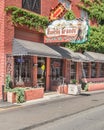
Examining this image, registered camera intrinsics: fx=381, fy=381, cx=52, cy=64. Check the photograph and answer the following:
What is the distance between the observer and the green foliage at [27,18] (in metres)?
21.6

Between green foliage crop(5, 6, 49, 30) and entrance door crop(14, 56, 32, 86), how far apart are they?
6.78 feet

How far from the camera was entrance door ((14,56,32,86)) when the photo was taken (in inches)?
885

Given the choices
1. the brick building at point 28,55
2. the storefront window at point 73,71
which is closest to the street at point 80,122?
the brick building at point 28,55

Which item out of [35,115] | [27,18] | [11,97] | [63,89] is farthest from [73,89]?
[35,115]

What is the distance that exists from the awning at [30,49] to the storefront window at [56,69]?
3388 millimetres

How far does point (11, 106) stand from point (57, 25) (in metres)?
7.10

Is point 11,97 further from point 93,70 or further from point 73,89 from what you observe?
point 93,70

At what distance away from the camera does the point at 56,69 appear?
27625mm

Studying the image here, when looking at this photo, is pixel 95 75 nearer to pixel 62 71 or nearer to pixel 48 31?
pixel 62 71

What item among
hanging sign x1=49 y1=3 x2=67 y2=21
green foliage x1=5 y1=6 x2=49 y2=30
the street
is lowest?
the street

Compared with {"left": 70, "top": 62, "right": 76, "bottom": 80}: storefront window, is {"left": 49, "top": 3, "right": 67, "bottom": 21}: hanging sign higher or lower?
higher

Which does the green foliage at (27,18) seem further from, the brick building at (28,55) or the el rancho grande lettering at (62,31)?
the el rancho grande lettering at (62,31)

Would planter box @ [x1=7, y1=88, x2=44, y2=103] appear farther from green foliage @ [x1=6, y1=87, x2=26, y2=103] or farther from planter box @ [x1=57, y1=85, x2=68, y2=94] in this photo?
planter box @ [x1=57, y1=85, x2=68, y2=94]

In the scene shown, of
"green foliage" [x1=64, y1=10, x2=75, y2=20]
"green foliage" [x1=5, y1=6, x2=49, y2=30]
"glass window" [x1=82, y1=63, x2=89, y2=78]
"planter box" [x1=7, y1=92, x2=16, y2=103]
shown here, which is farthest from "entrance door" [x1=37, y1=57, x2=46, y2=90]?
"glass window" [x1=82, y1=63, x2=89, y2=78]
